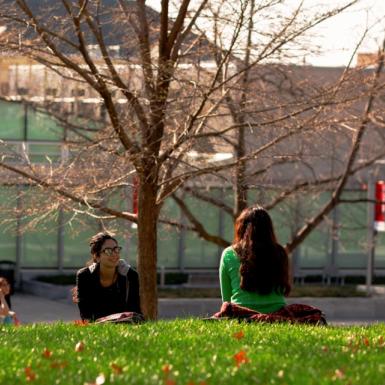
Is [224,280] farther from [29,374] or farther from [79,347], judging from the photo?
[29,374]

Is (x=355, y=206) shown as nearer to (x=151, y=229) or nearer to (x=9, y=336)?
(x=151, y=229)

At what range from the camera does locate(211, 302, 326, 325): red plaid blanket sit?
1052cm

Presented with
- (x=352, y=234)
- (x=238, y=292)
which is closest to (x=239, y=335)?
(x=238, y=292)

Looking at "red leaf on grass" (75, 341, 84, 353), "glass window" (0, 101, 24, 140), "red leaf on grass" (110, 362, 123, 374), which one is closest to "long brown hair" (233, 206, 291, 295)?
"red leaf on grass" (75, 341, 84, 353)

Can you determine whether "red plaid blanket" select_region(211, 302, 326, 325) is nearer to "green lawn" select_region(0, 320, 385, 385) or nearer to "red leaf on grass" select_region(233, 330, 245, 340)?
"green lawn" select_region(0, 320, 385, 385)

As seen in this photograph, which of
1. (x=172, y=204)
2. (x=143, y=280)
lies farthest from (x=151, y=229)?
(x=172, y=204)

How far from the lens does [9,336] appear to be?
9320 mm

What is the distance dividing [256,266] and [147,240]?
5.95 meters

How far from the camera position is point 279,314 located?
34.9ft

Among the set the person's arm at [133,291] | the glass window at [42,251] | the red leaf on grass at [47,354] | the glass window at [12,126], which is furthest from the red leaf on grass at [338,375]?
the glass window at [42,251]

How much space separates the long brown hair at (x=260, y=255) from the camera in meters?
10.4

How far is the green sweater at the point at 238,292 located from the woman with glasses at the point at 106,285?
2.80 feet

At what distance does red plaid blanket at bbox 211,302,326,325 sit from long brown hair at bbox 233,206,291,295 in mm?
190

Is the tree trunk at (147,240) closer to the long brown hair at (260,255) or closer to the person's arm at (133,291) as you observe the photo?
the person's arm at (133,291)
